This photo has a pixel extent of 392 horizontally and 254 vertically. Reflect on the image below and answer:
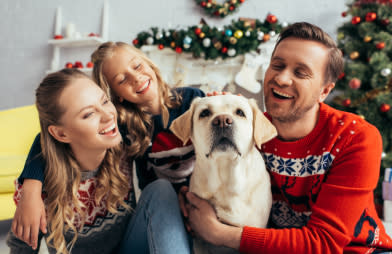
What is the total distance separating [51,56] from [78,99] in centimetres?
380

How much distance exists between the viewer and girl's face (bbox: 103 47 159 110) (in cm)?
178

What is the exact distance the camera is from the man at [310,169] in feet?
3.75

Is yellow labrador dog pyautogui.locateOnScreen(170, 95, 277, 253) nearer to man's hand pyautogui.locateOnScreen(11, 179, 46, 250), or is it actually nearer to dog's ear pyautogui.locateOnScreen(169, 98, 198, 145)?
dog's ear pyautogui.locateOnScreen(169, 98, 198, 145)

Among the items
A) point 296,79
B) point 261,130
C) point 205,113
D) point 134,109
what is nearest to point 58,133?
point 134,109

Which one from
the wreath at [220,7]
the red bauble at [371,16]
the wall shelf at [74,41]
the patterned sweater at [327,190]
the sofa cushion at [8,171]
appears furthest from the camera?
the wall shelf at [74,41]

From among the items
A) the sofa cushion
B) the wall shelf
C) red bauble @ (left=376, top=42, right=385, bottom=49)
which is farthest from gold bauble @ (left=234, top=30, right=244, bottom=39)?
the sofa cushion

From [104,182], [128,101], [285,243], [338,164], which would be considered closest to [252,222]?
[285,243]

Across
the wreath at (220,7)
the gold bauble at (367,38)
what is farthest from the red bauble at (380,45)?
the wreath at (220,7)

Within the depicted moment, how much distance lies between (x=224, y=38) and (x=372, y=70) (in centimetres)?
169

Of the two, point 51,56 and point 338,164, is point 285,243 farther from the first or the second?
point 51,56

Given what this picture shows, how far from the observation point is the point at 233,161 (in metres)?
1.32

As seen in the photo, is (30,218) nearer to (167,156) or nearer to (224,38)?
(167,156)

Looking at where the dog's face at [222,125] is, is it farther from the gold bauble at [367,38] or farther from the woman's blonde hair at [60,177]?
the gold bauble at [367,38]

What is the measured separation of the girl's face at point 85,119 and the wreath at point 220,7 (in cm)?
300
